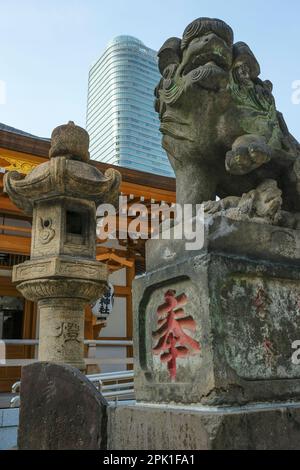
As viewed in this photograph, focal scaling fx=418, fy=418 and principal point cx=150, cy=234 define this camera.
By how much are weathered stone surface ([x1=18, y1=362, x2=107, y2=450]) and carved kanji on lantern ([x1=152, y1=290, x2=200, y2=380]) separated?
463 mm

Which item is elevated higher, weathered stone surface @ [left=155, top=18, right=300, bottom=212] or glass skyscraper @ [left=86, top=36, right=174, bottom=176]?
glass skyscraper @ [left=86, top=36, right=174, bottom=176]

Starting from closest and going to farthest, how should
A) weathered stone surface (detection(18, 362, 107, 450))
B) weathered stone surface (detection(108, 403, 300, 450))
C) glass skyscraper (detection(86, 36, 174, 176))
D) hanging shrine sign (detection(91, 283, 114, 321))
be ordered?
weathered stone surface (detection(108, 403, 300, 450)) → weathered stone surface (detection(18, 362, 107, 450)) → hanging shrine sign (detection(91, 283, 114, 321)) → glass skyscraper (detection(86, 36, 174, 176))

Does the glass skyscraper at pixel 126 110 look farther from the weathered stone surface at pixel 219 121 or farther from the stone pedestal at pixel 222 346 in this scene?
the stone pedestal at pixel 222 346

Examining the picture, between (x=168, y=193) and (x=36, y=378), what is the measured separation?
7.08 metres

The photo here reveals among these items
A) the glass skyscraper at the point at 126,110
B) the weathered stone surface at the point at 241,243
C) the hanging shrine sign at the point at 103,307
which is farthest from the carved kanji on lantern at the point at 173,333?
the glass skyscraper at the point at 126,110

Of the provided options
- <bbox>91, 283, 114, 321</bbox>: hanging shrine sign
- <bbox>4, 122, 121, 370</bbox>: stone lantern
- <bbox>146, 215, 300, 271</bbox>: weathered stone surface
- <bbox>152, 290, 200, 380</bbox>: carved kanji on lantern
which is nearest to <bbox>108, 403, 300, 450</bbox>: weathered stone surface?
<bbox>152, 290, 200, 380</bbox>: carved kanji on lantern

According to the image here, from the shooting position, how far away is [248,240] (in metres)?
1.99

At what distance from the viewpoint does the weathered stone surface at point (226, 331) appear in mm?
1731

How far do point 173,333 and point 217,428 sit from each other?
21.6 inches

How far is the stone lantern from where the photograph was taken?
5012 millimetres

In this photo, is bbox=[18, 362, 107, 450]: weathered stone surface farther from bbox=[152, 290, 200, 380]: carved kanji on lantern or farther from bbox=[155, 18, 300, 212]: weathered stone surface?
bbox=[155, 18, 300, 212]: weathered stone surface

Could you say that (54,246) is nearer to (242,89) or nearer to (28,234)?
(242,89)

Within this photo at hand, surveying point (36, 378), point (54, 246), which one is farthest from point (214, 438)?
point (54, 246)

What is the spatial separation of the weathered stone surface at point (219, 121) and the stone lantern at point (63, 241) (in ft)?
9.23
